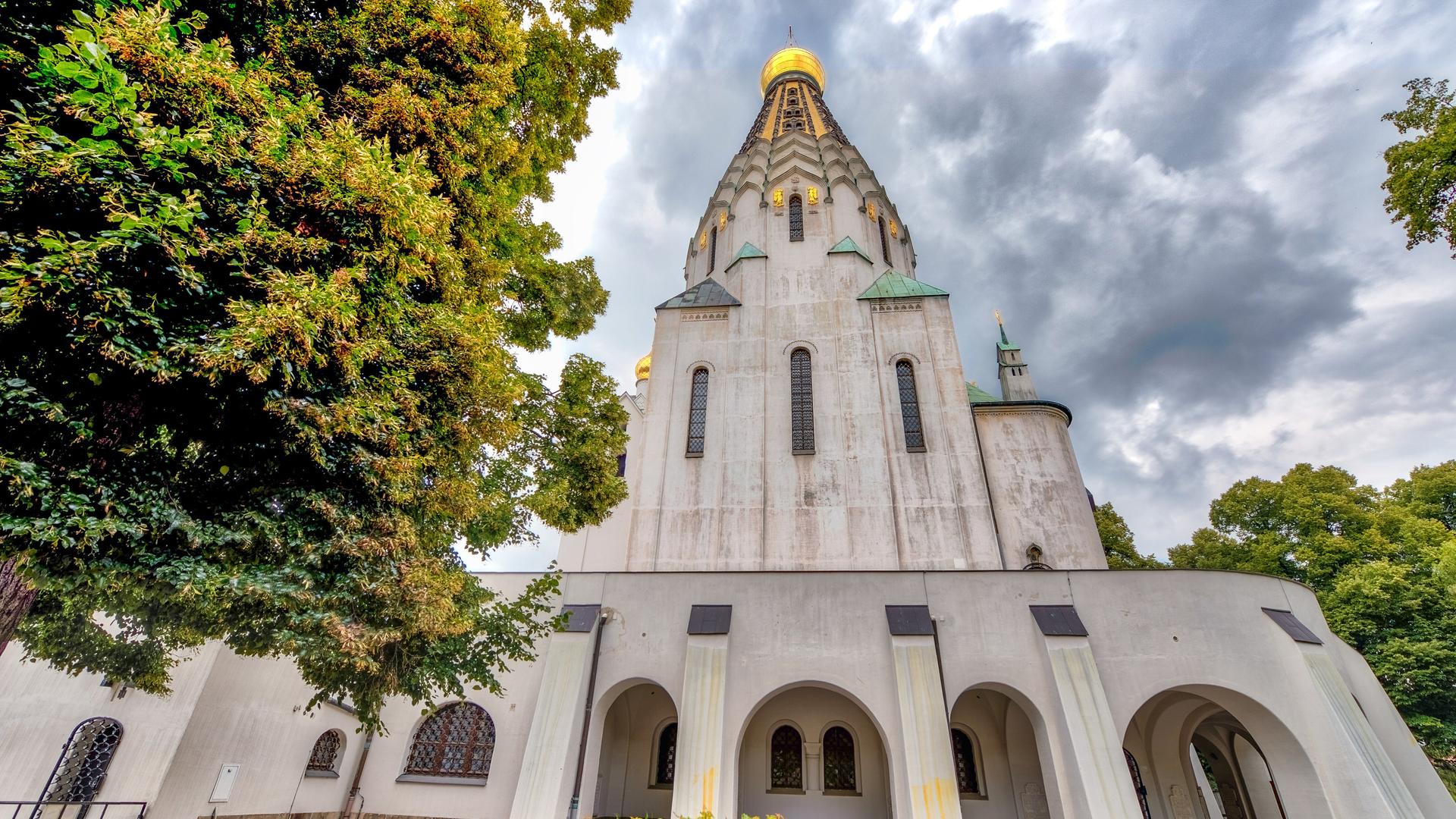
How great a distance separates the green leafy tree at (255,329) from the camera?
12.0ft

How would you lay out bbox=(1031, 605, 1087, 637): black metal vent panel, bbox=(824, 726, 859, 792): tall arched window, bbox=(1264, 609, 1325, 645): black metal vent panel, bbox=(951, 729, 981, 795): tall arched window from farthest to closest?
bbox=(824, 726, 859, 792): tall arched window < bbox=(951, 729, 981, 795): tall arched window < bbox=(1031, 605, 1087, 637): black metal vent panel < bbox=(1264, 609, 1325, 645): black metal vent panel

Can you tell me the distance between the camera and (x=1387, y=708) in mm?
10203

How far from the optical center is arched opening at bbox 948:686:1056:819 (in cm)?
1065

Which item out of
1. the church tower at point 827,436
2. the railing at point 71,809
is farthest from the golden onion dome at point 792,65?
the railing at point 71,809

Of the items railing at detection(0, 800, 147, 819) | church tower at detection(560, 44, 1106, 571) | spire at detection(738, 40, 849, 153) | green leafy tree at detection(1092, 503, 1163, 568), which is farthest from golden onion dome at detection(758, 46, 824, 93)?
railing at detection(0, 800, 147, 819)

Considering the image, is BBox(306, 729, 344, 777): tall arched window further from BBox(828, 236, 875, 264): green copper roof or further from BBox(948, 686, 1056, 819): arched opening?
BBox(828, 236, 875, 264): green copper roof

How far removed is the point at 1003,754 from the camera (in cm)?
1109

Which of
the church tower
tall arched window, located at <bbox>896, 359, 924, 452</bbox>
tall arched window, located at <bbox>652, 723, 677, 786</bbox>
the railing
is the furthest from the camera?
tall arched window, located at <bbox>896, 359, 924, 452</bbox>

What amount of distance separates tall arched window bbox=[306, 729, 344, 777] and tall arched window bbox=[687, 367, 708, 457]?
9.28m

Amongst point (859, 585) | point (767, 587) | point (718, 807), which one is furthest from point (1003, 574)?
point (718, 807)

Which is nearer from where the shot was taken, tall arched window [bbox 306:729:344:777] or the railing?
the railing

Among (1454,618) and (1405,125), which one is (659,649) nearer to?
(1405,125)

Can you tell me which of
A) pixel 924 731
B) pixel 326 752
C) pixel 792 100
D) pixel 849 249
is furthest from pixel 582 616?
pixel 792 100

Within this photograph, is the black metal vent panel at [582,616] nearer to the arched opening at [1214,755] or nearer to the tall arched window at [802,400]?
the tall arched window at [802,400]
